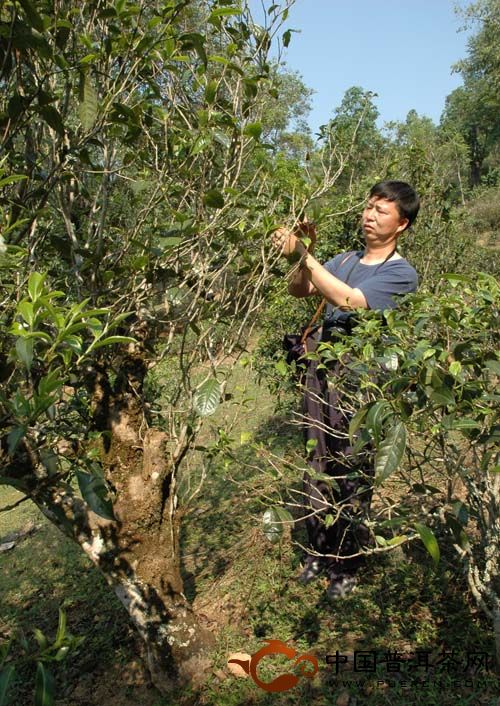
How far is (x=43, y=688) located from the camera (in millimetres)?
911

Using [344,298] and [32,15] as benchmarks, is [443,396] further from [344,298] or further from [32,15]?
[32,15]

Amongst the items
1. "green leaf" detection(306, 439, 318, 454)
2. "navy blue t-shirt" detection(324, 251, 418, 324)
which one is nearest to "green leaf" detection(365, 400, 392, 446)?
"green leaf" detection(306, 439, 318, 454)

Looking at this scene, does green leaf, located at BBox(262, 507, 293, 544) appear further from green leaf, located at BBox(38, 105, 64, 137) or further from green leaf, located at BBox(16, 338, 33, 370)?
green leaf, located at BBox(38, 105, 64, 137)

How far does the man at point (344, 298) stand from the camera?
210cm

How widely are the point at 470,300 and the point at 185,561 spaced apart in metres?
2.32

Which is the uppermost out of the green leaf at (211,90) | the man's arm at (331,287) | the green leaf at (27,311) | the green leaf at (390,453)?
the green leaf at (211,90)

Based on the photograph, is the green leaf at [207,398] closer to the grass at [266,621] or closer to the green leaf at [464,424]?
the grass at [266,621]

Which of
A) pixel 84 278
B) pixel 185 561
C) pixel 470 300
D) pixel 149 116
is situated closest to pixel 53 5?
pixel 149 116

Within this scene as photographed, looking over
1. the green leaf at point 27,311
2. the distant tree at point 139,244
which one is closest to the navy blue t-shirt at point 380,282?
the distant tree at point 139,244

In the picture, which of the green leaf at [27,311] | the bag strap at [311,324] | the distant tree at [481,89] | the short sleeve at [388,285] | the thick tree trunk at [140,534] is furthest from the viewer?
the distant tree at [481,89]

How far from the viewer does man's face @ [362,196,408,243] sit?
2258 millimetres

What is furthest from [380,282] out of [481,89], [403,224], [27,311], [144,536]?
[481,89]

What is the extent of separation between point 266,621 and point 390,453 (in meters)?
1.67

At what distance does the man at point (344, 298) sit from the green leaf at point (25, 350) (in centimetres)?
116
